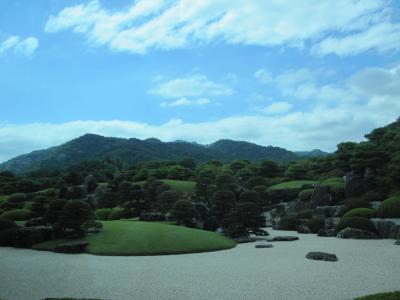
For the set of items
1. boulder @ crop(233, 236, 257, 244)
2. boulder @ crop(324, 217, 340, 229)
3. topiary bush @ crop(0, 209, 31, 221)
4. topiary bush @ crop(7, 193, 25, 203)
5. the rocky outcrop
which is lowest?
boulder @ crop(233, 236, 257, 244)

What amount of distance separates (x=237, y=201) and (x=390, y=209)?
13.5m

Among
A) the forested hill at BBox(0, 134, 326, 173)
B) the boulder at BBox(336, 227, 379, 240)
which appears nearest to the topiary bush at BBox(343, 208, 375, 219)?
the boulder at BBox(336, 227, 379, 240)

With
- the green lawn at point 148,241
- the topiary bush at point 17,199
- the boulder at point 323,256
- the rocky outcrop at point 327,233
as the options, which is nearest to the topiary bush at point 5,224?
the green lawn at point 148,241

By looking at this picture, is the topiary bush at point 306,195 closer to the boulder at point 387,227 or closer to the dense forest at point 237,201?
the dense forest at point 237,201

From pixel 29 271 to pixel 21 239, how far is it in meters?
9.33

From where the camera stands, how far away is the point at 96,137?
13712 cm

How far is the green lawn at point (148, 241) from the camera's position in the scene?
766 inches

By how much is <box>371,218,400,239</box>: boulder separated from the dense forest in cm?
38

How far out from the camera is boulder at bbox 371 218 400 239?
23453 mm

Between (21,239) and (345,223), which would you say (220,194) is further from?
(21,239)

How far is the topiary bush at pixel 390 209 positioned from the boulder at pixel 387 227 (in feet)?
4.99

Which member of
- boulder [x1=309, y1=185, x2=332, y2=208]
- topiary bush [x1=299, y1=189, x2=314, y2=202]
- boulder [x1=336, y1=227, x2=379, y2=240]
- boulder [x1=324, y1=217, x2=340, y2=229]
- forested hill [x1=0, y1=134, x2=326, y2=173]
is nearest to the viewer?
boulder [x1=336, y1=227, x2=379, y2=240]

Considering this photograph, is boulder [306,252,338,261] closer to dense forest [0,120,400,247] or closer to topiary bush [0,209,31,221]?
dense forest [0,120,400,247]

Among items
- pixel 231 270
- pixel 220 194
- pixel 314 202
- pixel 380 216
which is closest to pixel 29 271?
pixel 231 270
